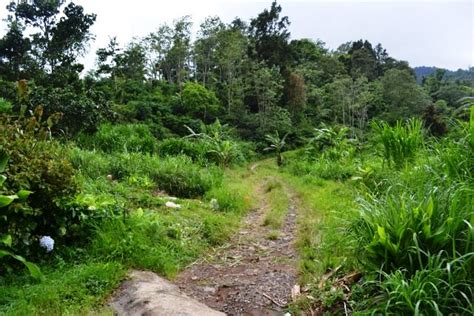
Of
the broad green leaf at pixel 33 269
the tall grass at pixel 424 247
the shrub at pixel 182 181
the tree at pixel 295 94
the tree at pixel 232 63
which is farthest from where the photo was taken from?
the tree at pixel 295 94

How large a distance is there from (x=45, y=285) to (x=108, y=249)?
0.78 metres

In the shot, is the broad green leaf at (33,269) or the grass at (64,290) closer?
the grass at (64,290)

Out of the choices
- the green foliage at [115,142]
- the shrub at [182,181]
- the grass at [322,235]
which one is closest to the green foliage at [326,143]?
→ the green foliage at [115,142]

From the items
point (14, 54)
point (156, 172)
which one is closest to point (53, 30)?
point (14, 54)

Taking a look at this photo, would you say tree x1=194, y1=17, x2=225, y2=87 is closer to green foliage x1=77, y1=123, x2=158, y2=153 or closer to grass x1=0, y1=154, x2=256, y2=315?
green foliage x1=77, y1=123, x2=158, y2=153

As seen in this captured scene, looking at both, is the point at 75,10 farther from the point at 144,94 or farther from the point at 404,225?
the point at 404,225

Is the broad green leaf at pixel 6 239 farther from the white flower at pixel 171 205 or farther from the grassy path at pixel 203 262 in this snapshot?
the white flower at pixel 171 205

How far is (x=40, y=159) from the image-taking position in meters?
4.32

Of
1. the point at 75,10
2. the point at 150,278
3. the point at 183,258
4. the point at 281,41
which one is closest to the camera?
the point at 150,278

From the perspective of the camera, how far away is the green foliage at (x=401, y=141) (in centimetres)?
581

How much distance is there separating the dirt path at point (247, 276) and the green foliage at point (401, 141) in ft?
5.94

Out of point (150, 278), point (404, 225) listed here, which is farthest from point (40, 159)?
point (404, 225)

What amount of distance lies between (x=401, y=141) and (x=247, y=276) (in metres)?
3.07

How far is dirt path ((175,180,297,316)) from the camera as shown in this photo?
3604mm
